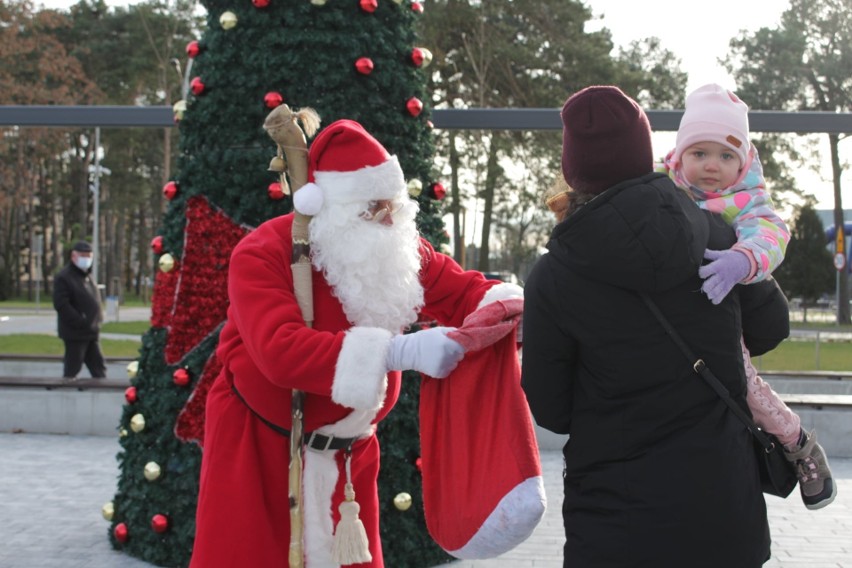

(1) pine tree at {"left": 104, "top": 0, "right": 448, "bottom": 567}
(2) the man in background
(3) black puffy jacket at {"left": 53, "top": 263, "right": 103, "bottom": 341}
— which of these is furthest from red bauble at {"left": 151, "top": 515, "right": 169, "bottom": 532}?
(3) black puffy jacket at {"left": 53, "top": 263, "right": 103, "bottom": 341}

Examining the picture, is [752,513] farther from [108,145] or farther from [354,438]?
[108,145]

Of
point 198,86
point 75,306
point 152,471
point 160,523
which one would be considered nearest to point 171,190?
point 198,86

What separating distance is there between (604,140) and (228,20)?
2.92m

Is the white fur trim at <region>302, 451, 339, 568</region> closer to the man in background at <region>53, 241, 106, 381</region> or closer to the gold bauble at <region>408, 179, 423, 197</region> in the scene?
the gold bauble at <region>408, 179, 423, 197</region>

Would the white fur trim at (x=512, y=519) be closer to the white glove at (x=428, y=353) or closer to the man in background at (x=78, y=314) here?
the white glove at (x=428, y=353)

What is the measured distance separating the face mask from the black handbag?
954cm

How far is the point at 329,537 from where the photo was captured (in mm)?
2975

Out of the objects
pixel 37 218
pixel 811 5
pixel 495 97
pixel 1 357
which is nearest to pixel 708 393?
pixel 1 357

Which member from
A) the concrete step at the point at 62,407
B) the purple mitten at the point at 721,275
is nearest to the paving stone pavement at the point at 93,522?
the concrete step at the point at 62,407

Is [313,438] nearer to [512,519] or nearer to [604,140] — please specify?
[512,519]

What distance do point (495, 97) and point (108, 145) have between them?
26.1m

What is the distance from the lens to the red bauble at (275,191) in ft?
14.9

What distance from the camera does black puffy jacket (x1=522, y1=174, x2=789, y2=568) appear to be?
2064 mm

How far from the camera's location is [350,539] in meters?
2.89
